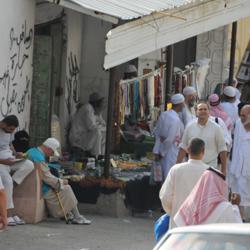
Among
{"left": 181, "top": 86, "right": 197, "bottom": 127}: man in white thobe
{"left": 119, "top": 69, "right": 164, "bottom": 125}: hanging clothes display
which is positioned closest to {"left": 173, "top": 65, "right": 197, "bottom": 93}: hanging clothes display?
{"left": 119, "top": 69, "right": 164, "bottom": 125}: hanging clothes display

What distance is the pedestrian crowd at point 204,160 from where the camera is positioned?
7.97m

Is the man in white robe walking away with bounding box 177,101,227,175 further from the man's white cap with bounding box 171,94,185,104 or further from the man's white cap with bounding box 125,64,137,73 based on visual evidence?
the man's white cap with bounding box 125,64,137,73

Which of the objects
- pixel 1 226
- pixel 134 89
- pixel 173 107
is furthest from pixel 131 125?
pixel 1 226

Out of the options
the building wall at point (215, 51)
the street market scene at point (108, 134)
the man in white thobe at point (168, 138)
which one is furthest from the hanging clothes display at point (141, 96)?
the building wall at point (215, 51)

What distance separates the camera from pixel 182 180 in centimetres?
862

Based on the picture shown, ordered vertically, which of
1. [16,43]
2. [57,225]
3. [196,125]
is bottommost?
[57,225]

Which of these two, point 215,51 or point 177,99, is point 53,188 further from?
point 215,51

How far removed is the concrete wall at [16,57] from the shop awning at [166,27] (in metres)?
1.53

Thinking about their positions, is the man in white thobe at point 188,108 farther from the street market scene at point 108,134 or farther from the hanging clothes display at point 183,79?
the hanging clothes display at point 183,79

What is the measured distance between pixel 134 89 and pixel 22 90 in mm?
3476

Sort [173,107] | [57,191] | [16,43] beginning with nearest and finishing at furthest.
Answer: [57,191], [16,43], [173,107]

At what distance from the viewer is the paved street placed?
1064 cm

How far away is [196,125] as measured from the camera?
12070mm

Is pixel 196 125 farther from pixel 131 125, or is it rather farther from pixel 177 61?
pixel 177 61
